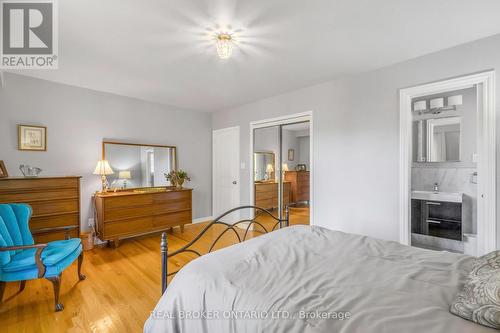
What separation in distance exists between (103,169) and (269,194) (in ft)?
9.39

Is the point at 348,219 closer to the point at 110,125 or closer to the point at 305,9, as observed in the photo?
the point at 305,9

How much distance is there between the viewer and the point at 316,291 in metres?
1.11

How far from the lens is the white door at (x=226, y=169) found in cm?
486

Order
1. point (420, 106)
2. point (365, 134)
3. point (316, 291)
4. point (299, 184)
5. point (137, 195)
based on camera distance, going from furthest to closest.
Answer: point (299, 184)
point (137, 195)
point (420, 106)
point (365, 134)
point (316, 291)

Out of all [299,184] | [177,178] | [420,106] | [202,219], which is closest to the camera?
[420,106]

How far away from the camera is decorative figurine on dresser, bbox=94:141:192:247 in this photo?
3.55m

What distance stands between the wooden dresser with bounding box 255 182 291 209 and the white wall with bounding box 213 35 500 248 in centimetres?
77

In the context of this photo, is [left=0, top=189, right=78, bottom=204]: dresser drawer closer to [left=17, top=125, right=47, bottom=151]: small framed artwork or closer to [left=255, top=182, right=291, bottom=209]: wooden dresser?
[left=17, top=125, right=47, bottom=151]: small framed artwork

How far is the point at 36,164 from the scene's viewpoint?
128 inches

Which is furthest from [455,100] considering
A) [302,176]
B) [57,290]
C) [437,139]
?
[57,290]

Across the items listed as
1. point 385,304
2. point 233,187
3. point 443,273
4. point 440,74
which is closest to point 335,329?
point 385,304

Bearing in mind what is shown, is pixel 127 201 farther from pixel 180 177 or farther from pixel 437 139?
pixel 437 139

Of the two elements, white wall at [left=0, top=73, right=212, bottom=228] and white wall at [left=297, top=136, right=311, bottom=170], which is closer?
white wall at [left=0, top=73, right=212, bottom=228]

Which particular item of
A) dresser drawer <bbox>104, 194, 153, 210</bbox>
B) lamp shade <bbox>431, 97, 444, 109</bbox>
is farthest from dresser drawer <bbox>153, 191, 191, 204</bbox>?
lamp shade <bbox>431, 97, 444, 109</bbox>
